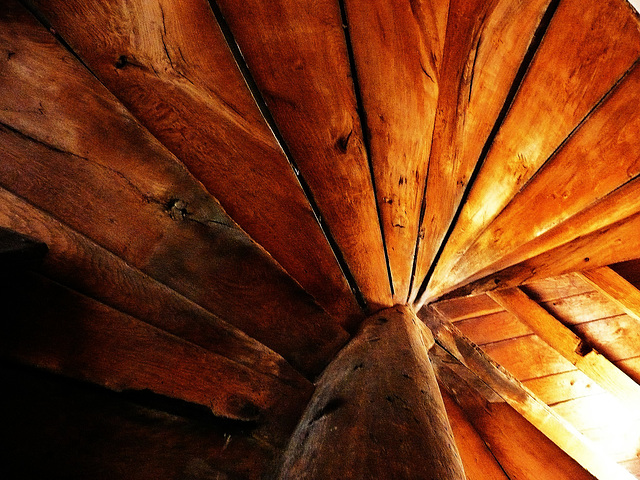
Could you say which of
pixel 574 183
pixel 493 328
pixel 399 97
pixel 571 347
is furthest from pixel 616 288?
pixel 399 97

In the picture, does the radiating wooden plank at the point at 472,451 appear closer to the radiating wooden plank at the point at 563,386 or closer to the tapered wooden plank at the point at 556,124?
the radiating wooden plank at the point at 563,386

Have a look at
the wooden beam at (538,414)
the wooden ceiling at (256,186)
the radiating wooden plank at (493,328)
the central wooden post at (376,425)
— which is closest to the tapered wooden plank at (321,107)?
the wooden ceiling at (256,186)

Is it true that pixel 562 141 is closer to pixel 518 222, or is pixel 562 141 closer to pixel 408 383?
pixel 518 222

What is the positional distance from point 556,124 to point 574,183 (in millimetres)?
402

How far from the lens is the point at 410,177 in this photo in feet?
6.72

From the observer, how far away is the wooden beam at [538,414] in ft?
10.3

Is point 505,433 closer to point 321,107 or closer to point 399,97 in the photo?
point 399,97

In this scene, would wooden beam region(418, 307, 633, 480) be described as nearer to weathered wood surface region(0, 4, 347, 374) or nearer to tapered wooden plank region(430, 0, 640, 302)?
tapered wooden plank region(430, 0, 640, 302)

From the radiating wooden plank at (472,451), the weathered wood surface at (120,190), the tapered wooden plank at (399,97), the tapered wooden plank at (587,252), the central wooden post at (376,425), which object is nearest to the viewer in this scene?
the central wooden post at (376,425)

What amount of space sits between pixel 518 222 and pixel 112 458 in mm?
2509

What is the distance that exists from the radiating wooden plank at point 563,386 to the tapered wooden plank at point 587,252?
5.22 feet

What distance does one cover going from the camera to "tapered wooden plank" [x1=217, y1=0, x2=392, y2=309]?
5.24ft

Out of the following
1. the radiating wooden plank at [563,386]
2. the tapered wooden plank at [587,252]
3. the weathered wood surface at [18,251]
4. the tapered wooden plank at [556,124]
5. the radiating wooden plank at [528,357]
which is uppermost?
the tapered wooden plank at [556,124]

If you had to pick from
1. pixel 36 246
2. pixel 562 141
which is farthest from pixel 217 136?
pixel 562 141
